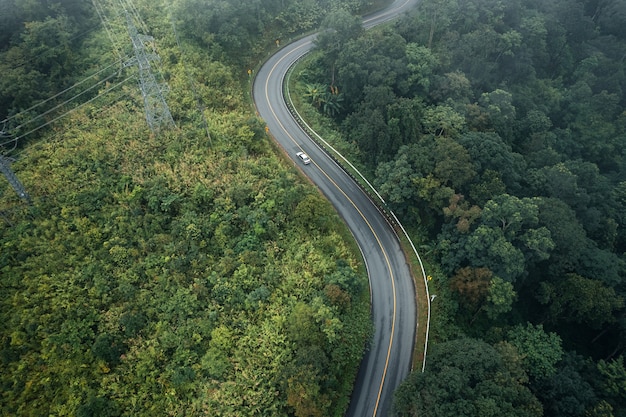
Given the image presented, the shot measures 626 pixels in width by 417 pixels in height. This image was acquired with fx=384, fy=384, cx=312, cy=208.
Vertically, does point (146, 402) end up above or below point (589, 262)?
above

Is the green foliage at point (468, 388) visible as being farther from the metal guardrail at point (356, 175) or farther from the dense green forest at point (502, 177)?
the metal guardrail at point (356, 175)

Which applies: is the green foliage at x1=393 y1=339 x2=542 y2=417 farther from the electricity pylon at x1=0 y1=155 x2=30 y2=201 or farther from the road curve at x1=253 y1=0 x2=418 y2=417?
the electricity pylon at x1=0 y1=155 x2=30 y2=201

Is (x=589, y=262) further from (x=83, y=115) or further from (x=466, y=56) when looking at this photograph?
(x=83, y=115)

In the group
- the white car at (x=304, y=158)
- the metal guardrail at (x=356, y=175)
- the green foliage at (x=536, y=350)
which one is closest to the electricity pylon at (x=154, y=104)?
the white car at (x=304, y=158)

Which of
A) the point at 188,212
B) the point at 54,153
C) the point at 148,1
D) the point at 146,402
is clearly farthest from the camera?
the point at 148,1

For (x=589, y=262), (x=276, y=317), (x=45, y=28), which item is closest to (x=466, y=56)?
(x=589, y=262)

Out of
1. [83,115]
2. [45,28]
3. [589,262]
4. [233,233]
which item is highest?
[45,28]
